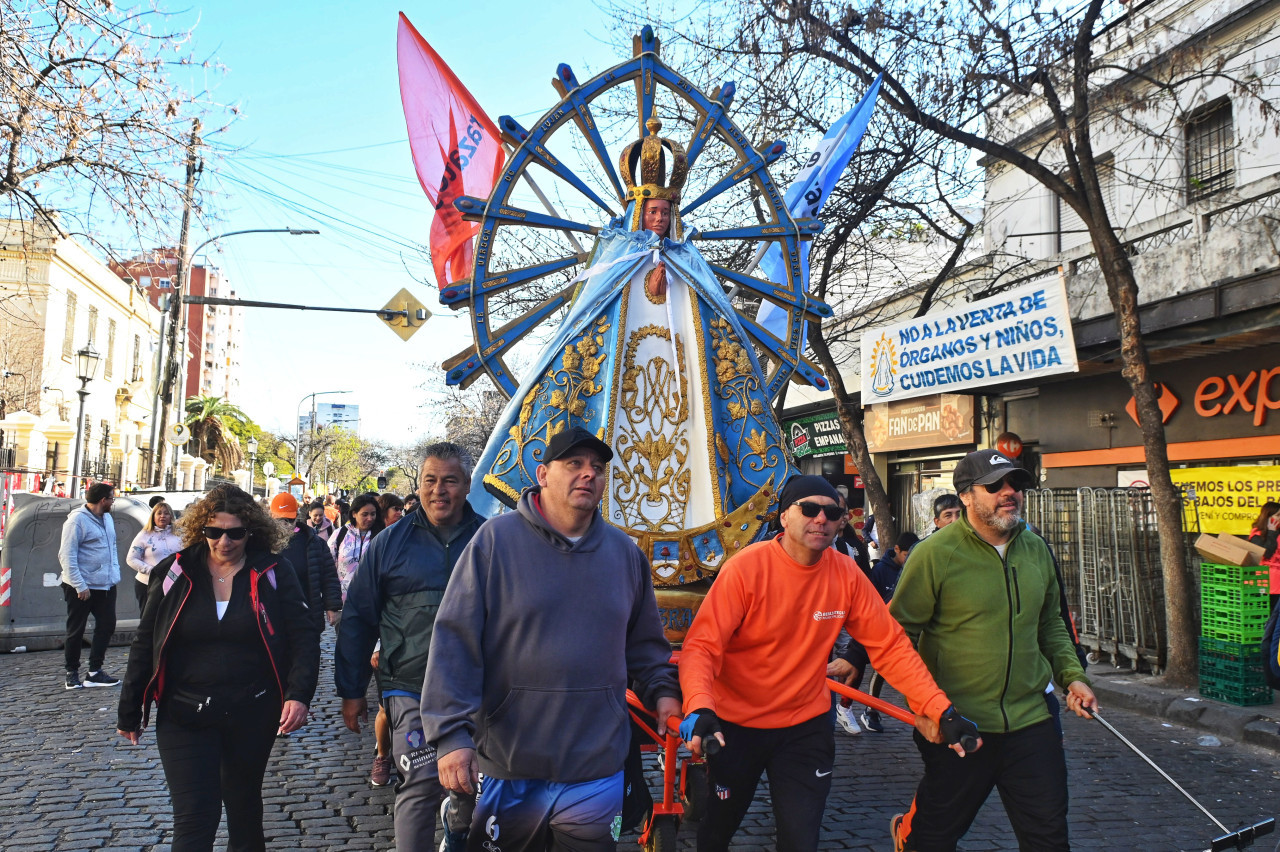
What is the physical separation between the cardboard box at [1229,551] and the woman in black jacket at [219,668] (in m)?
8.00

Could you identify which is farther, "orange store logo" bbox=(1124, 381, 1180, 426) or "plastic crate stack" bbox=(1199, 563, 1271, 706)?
"orange store logo" bbox=(1124, 381, 1180, 426)

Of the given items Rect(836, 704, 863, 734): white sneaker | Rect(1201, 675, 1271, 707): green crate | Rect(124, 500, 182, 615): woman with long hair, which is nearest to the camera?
Rect(836, 704, 863, 734): white sneaker

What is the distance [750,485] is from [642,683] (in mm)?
2079

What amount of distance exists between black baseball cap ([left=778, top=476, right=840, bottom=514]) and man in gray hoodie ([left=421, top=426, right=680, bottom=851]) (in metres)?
0.97

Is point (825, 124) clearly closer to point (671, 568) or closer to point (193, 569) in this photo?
point (671, 568)

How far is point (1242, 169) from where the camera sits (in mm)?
11562

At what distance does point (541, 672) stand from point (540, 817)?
1.45 ft

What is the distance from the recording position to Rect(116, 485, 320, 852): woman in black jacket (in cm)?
367

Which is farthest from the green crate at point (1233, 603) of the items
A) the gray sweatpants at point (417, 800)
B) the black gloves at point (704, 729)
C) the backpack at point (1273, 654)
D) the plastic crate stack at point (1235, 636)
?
the gray sweatpants at point (417, 800)

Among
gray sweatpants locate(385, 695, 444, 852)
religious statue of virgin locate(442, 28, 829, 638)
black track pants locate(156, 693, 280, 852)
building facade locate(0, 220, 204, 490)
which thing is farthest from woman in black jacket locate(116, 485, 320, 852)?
building facade locate(0, 220, 204, 490)

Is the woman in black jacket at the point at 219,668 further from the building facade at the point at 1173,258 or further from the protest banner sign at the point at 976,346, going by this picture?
the protest banner sign at the point at 976,346

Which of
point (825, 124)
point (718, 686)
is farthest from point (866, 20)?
point (718, 686)

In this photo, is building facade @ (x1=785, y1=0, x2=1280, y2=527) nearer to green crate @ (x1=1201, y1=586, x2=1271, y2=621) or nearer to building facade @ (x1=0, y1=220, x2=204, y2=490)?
green crate @ (x1=1201, y1=586, x2=1271, y2=621)

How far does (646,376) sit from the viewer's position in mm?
5148
